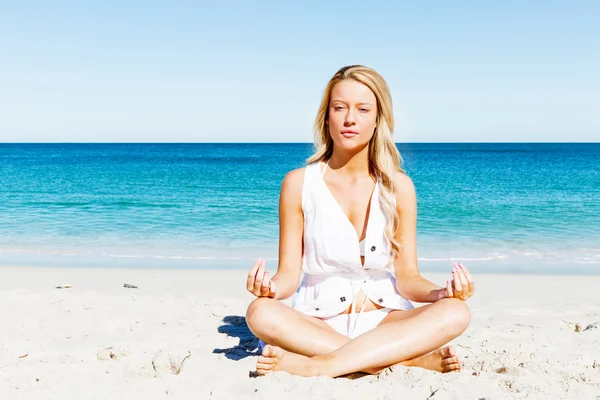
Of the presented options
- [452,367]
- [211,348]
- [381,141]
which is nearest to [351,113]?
[381,141]

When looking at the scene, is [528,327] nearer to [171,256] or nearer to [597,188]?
[171,256]

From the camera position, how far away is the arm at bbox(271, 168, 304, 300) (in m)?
4.00

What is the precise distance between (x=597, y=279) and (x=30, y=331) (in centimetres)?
743

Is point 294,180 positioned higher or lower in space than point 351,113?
lower

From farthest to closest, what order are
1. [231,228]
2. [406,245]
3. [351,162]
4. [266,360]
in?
1. [231,228]
2. [351,162]
3. [406,245]
4. [266,360]

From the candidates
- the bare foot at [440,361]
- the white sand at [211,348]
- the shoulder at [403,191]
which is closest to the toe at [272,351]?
the white sand at [211,348]

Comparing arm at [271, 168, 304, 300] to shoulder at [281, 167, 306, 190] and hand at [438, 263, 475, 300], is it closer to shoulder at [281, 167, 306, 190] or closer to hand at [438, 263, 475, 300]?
shoulder at [281, 167, 306, 190]

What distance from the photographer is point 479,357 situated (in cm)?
422

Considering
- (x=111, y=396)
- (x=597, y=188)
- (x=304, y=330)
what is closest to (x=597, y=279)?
(x=304, y=330)

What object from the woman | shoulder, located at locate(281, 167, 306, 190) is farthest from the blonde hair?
shoulder, located at locate(281, 167, 306, 190)

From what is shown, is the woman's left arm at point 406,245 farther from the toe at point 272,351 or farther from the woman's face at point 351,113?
the toe at point 272,351

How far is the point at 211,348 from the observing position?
4.55m

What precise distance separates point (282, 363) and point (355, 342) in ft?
1.53

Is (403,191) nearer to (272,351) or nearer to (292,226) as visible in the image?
(292,226)
